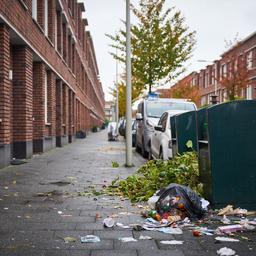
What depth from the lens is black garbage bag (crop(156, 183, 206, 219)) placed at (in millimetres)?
5301

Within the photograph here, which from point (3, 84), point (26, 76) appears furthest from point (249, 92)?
point (3, 84)

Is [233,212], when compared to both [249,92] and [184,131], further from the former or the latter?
[249,92]

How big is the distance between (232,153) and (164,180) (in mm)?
1687

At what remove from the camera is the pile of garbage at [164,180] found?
22.0ft

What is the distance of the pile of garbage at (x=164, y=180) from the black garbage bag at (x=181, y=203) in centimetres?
85

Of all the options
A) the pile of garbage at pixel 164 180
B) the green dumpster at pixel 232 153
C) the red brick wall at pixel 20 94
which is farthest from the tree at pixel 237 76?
the green dumpster at pixel 232 153

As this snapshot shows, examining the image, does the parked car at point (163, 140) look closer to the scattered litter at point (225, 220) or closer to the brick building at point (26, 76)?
the brick building at point (26, 76)

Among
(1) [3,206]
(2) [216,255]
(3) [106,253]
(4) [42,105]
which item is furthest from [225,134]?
(4) [42,105]

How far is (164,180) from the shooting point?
7.04 m

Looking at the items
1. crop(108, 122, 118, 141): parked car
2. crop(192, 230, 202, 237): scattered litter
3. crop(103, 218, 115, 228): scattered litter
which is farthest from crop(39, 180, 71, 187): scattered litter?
crop(108, 122, 118, 141): parked car

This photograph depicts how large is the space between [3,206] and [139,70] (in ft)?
63.9

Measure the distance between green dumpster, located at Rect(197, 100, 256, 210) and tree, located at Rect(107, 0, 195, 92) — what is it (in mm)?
Result: 19384

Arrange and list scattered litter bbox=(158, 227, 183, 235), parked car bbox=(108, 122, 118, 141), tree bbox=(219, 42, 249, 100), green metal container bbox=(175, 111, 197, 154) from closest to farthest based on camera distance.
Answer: scattered litter bbox=(158, 227, 183, 235)
green metal container bbox=(175, 111, 197, 154)
parked car bbox=(108, 122, 118, 141)
tree bbox=(219, 42, 249, 100)

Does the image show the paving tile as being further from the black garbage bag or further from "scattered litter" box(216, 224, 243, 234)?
the black garbage bag
